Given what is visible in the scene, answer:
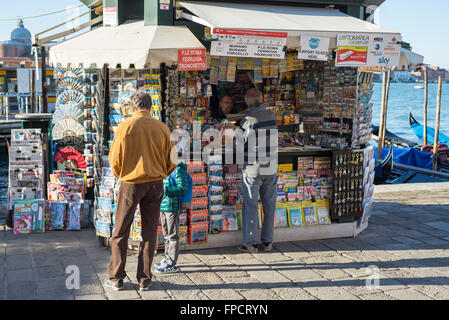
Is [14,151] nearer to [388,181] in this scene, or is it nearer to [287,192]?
[287,192]

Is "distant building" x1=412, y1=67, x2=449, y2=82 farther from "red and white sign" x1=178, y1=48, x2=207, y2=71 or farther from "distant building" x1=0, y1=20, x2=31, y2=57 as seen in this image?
"distant building" x1=0, y1=20, x2=31, y2=57

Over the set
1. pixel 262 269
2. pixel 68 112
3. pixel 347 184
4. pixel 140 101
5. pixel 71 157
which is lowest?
pixel 262 269

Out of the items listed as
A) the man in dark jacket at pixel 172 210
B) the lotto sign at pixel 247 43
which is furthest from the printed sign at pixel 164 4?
the man in dark jacket at pixel 172 210

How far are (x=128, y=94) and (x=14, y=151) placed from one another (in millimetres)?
1917

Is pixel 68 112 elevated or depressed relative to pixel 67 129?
elevated

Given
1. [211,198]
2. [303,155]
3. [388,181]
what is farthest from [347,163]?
[388,181]

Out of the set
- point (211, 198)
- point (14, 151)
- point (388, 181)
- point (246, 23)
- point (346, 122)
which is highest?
point (246, 23)

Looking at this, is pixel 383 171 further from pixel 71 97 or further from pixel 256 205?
pixel 71 97

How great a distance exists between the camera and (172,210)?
14.6 feet

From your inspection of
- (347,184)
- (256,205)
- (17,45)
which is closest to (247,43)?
(256,205)

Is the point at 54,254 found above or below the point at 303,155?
below

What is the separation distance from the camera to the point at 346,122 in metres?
6.29

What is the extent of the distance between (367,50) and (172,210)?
9.43 ft

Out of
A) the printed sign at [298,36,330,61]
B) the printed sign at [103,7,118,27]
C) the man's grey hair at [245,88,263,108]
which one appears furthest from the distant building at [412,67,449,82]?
the printed sign at [103,7,118,27]
